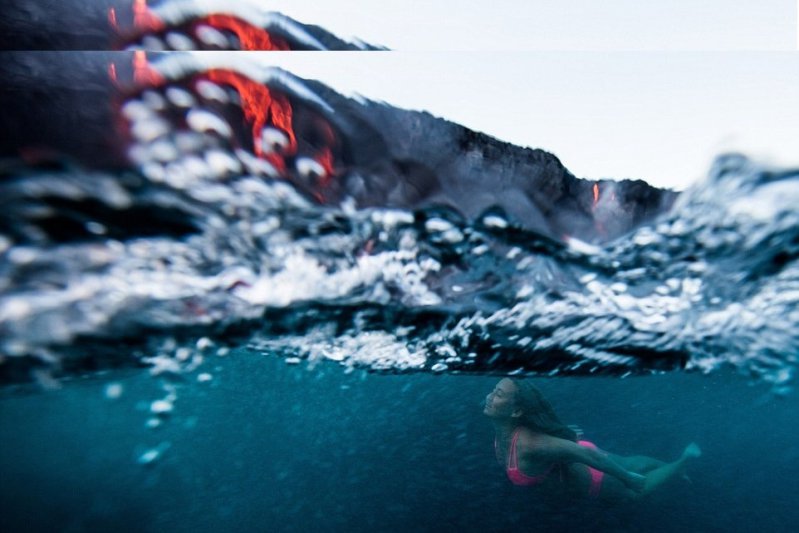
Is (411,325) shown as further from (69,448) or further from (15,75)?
(69,448)

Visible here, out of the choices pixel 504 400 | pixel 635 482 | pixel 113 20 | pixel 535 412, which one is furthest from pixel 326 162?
pixel 635 482

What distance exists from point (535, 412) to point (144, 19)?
28.1 ft

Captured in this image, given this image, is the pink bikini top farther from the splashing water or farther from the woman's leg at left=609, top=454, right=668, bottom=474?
the woman's leg at left=609, top=454, right=668, bottom=474

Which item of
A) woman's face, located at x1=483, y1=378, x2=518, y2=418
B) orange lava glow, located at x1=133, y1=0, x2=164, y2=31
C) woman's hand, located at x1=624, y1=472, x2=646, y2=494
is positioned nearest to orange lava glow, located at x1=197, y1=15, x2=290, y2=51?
orange lava glow, located at x1=133, y1=0, x2=164, y2=31

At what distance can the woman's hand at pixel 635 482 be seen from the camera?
9.66m

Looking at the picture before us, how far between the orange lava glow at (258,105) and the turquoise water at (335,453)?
699 centimetres

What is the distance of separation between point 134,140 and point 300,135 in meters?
1.09

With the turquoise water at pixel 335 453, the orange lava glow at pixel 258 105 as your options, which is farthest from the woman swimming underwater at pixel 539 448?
the orange lava glow at pixel 258 105

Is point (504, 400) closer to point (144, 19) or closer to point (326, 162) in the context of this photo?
point (326, 162)

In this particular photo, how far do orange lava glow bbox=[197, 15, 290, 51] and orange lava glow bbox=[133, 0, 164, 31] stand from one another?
281 millimetres

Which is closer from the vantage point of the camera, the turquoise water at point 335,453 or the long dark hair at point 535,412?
the long dark hair at point 535,412

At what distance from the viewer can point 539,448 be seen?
28.0 ft

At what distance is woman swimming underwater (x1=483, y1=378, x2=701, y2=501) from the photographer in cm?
837

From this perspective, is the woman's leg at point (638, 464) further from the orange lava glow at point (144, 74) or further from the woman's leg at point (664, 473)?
the orange lava glow at point (144, 74)
